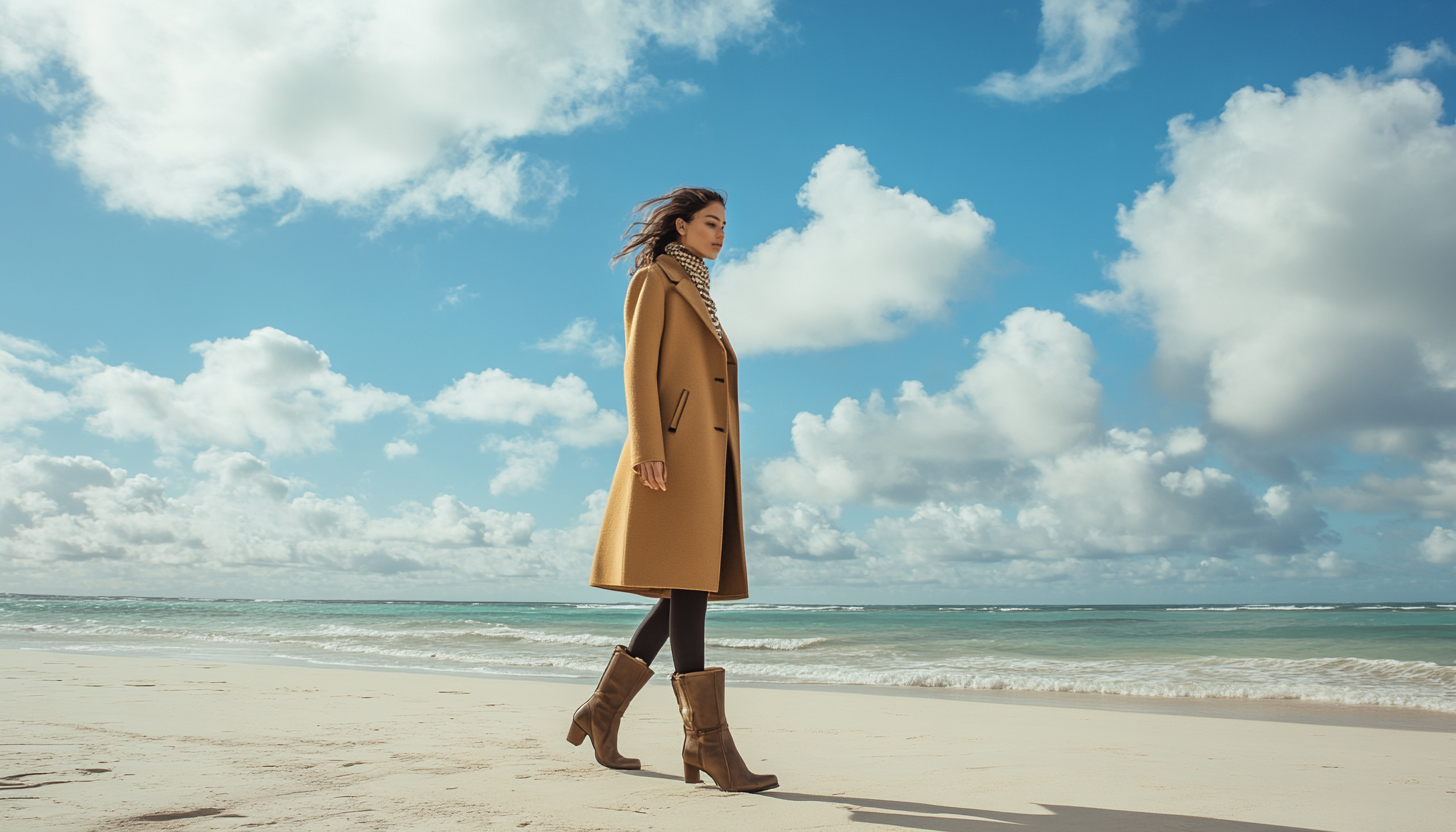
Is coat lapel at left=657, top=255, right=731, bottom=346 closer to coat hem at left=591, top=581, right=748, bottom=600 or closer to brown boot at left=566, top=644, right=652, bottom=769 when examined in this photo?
coat hem at left=591, top=581, right=748, bottom=600

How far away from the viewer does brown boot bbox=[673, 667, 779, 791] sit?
233cm

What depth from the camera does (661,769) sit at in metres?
2.77

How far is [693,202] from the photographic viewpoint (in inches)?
112

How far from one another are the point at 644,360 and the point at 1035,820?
67.8 inches

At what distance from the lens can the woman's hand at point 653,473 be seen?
243 centimetres

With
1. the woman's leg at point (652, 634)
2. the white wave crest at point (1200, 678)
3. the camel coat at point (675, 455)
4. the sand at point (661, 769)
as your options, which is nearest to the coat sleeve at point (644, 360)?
the camel coat at point (675, 455)

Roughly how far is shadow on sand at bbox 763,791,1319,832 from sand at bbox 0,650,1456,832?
1 cm

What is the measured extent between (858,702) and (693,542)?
12.1ft

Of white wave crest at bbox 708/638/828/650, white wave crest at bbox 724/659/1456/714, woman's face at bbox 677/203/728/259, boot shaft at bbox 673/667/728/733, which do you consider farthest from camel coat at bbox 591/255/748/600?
white wave crest at bbox 708/638/828/650

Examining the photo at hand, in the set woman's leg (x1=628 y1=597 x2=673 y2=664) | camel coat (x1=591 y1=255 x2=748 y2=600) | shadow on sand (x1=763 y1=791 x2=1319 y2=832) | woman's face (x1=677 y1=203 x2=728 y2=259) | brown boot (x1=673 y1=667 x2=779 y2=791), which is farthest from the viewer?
woman's face (x1=677 y1=203 x2=728 y2=259)

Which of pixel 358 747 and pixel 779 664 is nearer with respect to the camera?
pixel 358 747

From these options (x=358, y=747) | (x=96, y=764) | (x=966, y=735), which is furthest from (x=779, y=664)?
(x=96, y=764)

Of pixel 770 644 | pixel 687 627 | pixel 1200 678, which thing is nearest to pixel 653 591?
pixel 687 627

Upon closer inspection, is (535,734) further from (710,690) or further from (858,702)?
(858,702)
